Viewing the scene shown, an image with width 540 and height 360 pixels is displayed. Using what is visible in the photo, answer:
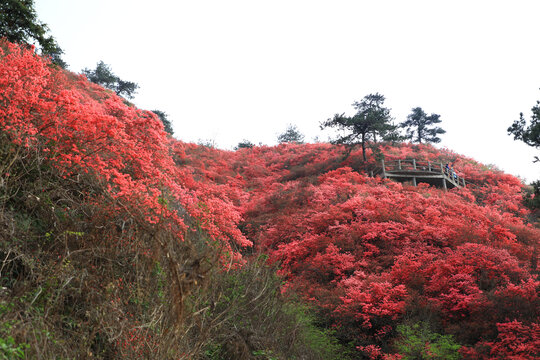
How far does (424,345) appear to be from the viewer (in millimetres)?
8633

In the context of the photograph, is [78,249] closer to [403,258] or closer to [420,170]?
[403,258]

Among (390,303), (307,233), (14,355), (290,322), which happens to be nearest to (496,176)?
(307,233)

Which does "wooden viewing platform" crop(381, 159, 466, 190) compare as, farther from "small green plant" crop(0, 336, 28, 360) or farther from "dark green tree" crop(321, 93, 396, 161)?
"small green plant" crop(0, 336, 28, 360)

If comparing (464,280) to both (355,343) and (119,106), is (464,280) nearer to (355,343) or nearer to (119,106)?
(355,343)

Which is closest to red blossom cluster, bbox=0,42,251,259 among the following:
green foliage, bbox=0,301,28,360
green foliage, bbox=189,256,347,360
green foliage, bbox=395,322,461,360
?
green foliage, bbox=189,256,347,360

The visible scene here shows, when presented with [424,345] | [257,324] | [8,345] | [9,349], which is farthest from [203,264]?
[424,345]

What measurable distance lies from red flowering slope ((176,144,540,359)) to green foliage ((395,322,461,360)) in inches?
3.8

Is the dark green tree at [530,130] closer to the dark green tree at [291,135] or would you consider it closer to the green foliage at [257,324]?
the green foliage at [257,324]

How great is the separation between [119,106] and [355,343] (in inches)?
491

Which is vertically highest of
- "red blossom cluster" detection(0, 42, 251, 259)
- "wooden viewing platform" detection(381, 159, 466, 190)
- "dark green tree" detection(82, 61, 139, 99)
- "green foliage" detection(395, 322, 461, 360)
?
"dark green tree" detection(82, 61, 139, 99)

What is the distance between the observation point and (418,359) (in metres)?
8.41

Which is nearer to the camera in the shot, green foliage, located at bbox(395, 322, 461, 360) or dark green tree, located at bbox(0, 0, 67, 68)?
green foliage, located at bbox(395, 322, 461, 360)

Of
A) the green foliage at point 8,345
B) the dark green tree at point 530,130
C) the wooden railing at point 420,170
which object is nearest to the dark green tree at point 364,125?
the wooden railing at point 420,170

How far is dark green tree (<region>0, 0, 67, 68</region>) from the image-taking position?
1282cm
